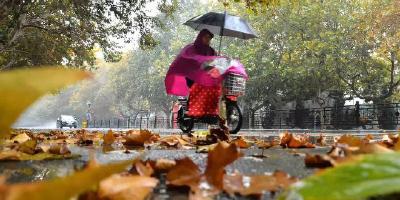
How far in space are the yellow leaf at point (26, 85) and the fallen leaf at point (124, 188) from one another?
0.41 m

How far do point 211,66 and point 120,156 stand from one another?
3.76 metres

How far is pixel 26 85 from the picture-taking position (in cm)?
51

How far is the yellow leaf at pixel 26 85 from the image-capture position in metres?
0.51

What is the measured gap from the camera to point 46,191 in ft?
1.57

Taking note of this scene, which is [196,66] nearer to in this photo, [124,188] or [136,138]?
[136,138]

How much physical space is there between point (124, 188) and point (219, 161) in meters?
0.45

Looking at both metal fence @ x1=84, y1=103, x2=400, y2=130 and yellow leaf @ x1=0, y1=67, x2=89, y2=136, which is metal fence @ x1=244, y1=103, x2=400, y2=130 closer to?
metal fence @ x1=84, y1=103, x2=400, y2=130

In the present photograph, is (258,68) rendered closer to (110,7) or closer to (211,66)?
(110,7)

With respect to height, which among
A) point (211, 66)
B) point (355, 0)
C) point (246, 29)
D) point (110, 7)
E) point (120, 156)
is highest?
point (355, 0)

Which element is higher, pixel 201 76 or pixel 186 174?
pixel 201 76

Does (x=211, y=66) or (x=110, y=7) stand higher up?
(x=110, y=7)

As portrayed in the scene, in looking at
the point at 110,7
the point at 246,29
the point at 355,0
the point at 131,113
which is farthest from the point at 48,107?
the point at 246,29

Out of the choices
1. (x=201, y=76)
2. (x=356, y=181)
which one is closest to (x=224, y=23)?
(x=201, y=76)

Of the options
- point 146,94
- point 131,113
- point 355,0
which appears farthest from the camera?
point 131,113
